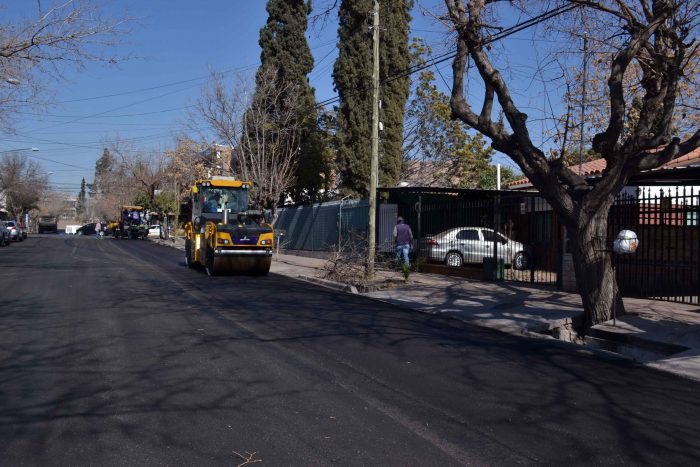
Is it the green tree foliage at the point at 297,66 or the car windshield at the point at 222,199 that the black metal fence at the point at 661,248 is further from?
the green tree foliage at the point at 297,66

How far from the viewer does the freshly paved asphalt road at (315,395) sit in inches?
190

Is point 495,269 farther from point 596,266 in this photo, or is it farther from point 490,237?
point 596,266

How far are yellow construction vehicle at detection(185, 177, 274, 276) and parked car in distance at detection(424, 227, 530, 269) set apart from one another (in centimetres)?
515

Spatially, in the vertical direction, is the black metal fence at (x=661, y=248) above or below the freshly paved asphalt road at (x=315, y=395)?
above

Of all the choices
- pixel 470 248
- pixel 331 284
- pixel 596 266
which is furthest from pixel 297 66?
pixel 596 266

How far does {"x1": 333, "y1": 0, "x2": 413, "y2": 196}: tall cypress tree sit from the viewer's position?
92.8 feet

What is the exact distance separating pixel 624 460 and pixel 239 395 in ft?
11.1

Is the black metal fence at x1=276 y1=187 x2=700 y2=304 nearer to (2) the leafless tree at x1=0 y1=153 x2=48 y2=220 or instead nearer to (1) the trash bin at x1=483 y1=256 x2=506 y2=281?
(1) the trash bin at x1=483 y1=256 x2=506 y2=281

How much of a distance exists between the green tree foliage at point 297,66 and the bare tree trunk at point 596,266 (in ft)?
70.0

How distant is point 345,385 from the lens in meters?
6.67

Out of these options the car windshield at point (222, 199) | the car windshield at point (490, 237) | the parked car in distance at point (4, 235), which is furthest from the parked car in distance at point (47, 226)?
the car windshield at point (490, 237)

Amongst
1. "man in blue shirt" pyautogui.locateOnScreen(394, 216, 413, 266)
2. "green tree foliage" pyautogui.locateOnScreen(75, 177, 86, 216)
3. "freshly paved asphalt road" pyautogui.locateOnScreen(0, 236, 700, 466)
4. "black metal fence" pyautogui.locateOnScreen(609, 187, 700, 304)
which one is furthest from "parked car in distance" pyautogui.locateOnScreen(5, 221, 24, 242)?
"green tree foliage" pyautogui.locateOnScreen(75, 177, 86, 216)

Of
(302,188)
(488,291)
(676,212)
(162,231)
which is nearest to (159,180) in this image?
(162,231)

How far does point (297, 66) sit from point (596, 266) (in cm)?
2380
